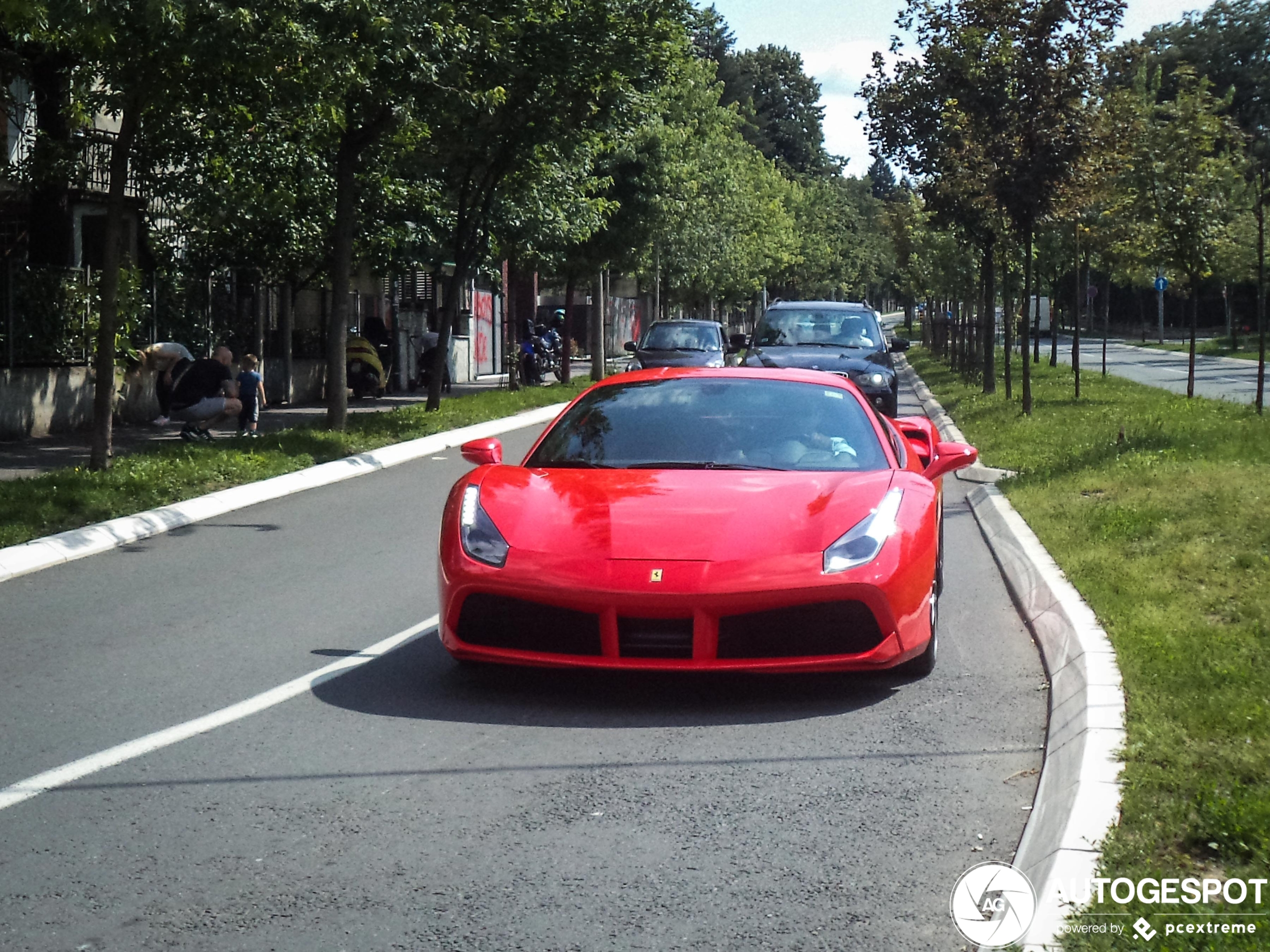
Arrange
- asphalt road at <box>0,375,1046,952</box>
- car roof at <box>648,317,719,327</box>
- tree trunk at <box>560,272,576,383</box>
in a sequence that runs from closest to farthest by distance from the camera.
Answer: asphalt road at <box>0,375,1046,952</box> → tree trunk at <box>560,272,576,383</box> → car roof at <box>648,317,719,327</box>

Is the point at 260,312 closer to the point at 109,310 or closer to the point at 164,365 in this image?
the point at 164,365

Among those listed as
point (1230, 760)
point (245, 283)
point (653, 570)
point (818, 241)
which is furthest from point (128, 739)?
point (818, 241)

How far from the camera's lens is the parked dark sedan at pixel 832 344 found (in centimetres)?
2016

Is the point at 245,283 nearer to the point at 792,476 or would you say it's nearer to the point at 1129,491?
the point at 1129,491

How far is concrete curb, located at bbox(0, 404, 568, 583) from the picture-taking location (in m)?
11.0

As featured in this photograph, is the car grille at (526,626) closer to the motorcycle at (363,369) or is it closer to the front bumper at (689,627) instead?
the front bumper at (689,627)

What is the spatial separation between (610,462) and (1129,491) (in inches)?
257

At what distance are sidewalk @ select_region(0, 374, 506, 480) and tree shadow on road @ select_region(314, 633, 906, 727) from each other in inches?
326

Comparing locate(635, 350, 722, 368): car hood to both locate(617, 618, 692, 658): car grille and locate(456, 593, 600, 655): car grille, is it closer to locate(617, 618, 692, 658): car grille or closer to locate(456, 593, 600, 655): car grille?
locate(456, 593, 600, 655): car grille

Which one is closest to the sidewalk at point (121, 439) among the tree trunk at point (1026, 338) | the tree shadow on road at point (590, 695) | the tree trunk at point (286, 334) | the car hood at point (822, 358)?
the tree trunk at point (286, 334)

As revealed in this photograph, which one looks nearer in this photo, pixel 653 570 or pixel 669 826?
pixel 669 826

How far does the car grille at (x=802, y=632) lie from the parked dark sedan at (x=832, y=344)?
13.2 metres

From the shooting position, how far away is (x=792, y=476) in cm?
738
